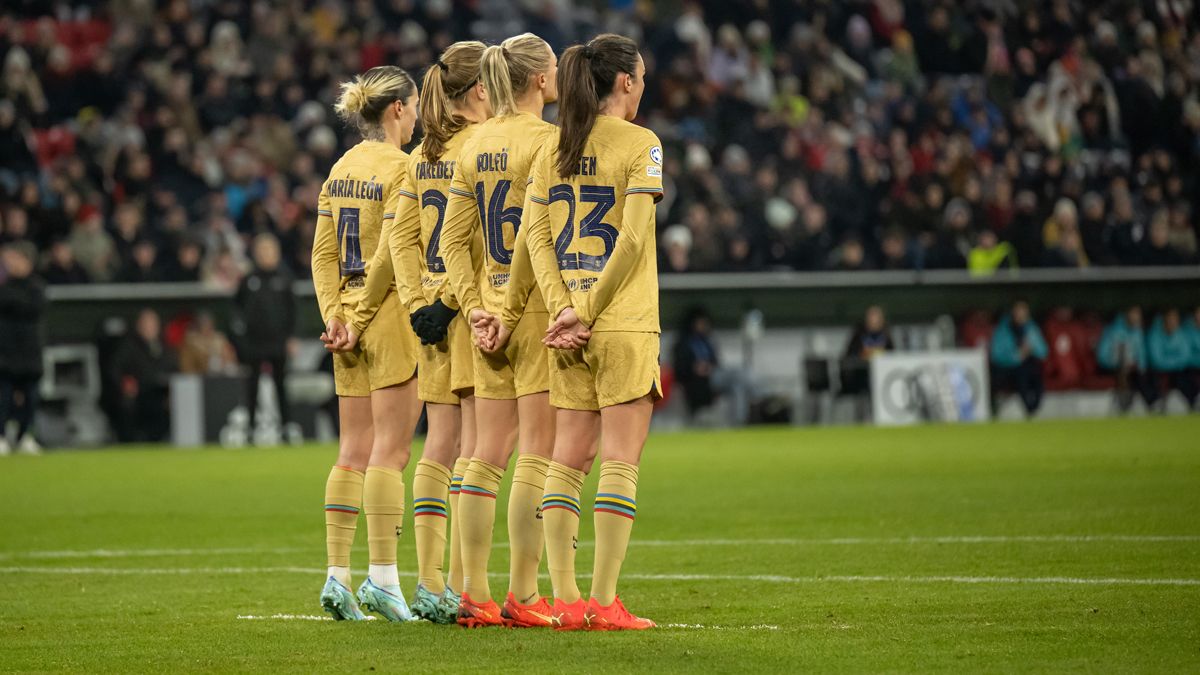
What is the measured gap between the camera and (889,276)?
24.4 m

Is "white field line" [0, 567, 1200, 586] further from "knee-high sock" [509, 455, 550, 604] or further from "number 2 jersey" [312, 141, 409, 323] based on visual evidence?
"number 2 jersey" [312, 141, 409, 323]

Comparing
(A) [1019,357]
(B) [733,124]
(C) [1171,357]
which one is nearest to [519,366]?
(A) [1019,357]

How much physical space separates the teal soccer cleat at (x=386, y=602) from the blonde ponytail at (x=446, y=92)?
1.76 metres

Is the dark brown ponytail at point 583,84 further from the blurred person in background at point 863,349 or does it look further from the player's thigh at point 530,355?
the blurred person in background at point 863,349

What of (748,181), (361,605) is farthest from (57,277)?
(361,605)

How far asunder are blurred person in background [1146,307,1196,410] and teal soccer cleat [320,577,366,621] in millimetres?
19373

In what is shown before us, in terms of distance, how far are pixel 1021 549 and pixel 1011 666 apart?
3794 mm

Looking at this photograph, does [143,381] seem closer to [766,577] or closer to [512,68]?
[766,577]

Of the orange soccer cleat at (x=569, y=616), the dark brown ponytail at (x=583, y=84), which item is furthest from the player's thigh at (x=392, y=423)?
the dark brown ponytail at (x=583, y=84)

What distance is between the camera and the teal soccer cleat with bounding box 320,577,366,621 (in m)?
7.34

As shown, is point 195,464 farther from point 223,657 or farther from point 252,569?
Result: point 223,657

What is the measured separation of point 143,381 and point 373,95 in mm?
14291

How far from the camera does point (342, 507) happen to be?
765 cm

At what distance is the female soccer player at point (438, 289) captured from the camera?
7.25 meters
